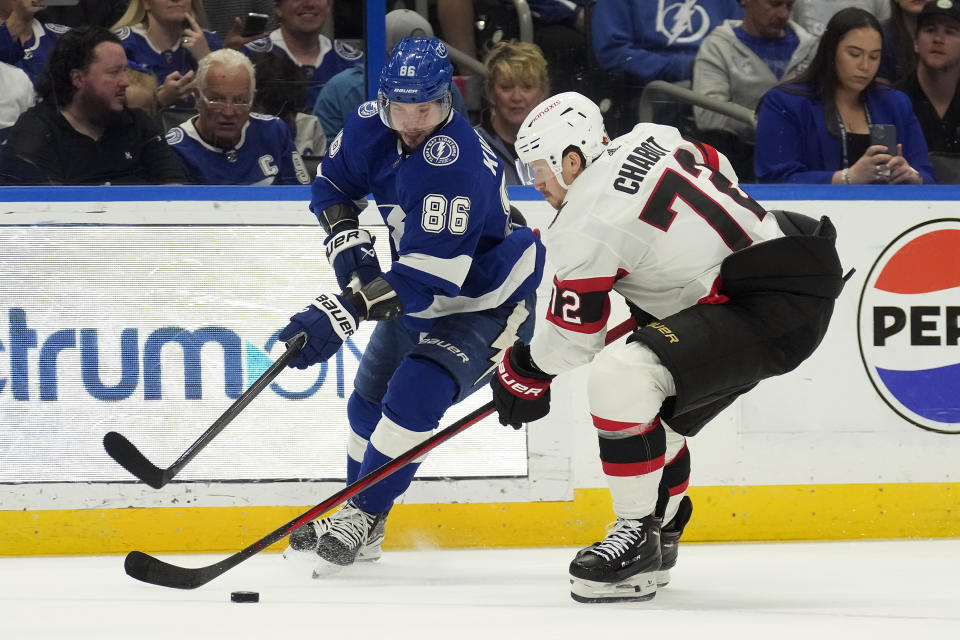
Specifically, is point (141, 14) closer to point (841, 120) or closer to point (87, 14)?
point (87, 14)

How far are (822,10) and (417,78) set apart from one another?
1.73 m

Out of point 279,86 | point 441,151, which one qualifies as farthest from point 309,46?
point 441,151

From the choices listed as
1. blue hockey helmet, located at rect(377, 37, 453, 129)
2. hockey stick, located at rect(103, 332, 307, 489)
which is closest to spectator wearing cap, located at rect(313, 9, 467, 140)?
blue hockey helmet, located at rect(377, 37, 453, 129)

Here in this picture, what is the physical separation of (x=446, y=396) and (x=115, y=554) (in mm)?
1258

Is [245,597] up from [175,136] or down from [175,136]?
down

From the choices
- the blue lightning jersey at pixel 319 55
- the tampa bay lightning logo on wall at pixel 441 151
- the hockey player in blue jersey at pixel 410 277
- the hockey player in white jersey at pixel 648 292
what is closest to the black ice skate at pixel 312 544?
the hockey player in blue jersey at pixel 410 277

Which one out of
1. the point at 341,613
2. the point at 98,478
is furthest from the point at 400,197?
the point at 98,478

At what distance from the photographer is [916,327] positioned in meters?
3.56

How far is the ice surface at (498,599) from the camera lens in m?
2.22

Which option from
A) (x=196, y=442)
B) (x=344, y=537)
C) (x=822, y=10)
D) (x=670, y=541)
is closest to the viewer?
(x=196, y=442)

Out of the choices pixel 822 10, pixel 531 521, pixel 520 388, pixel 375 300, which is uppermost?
pixel 822 10

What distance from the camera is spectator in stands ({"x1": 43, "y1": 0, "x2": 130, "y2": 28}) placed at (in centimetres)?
352

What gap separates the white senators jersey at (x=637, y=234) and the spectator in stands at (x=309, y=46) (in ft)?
4.52

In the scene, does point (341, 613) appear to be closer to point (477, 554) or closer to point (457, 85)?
point (477, 554)
